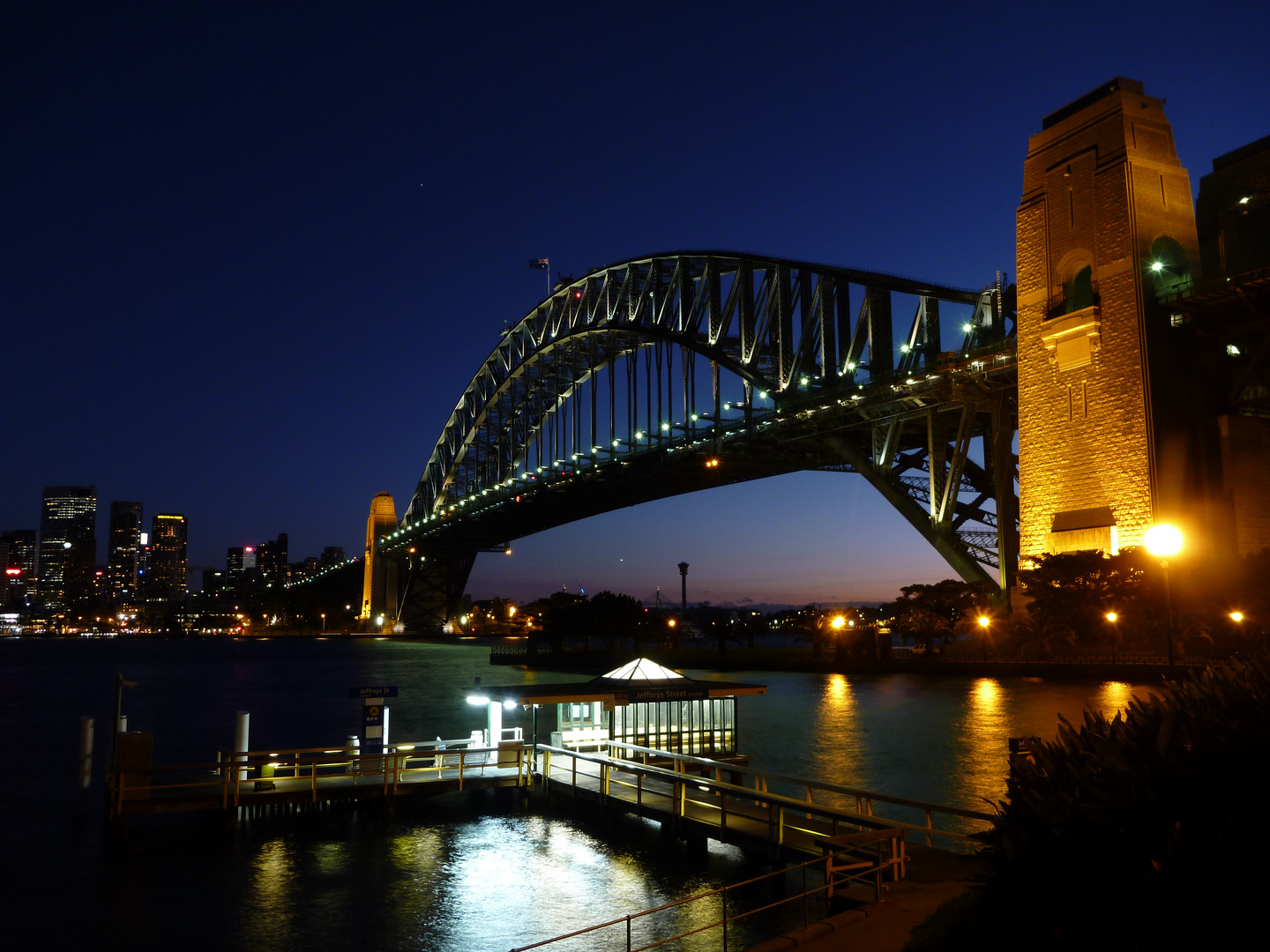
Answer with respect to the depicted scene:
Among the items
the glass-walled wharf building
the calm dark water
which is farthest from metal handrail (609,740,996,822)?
the calm dark water

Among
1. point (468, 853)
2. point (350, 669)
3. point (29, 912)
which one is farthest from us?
point (350, 669)

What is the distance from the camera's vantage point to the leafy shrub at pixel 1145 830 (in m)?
6.20

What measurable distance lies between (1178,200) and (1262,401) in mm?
8475

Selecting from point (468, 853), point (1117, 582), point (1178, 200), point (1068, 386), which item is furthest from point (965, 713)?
point (468, 853)

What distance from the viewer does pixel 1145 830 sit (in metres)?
6.70

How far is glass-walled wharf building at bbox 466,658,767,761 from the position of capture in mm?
22141

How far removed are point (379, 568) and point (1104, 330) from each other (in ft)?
410

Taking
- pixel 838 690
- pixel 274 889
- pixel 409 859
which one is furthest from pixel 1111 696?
pixel 274 889

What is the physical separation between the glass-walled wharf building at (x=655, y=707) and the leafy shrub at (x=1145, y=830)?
1456 centimetres

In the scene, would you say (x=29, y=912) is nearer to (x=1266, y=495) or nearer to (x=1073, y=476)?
(x=1073, y=476)

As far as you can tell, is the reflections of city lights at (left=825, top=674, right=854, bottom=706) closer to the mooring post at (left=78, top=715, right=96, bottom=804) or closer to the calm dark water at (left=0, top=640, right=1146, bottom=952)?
the calm dark water at (left=0, top=640, right=1146, bottom=952)

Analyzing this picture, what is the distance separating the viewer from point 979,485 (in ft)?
172

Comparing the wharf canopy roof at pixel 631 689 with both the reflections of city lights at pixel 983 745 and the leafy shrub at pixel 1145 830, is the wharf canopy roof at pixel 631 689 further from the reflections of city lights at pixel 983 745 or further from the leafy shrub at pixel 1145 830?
the leafy shrub at pixel 1145 830

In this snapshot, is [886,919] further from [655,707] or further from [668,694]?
[655,707]
